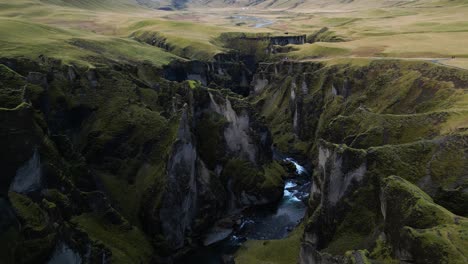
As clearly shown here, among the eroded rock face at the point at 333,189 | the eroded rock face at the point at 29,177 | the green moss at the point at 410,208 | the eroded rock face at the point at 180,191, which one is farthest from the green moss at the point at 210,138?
the green moss at the point at 410,208

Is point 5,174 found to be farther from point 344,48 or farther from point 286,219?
point 344,48

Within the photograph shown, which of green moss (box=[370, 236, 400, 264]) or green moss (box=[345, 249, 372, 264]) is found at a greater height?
green moss (box=[345, 249, 372, 264])

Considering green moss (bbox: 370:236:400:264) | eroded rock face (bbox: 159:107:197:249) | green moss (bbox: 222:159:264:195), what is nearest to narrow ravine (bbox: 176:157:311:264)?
green moss (bbox: 222:159:264:195)

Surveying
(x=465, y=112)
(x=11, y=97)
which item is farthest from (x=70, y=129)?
(x=465, y=112)

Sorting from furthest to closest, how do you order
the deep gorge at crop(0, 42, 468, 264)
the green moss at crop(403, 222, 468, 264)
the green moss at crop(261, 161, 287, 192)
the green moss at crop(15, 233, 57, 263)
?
the green moss at crop(261, 161, 287, 192) < the deep gorge at crop(0, 42, 468, 264) < the green moss at crop(15, 233, 57, 263) < the green moss at crop(403, 222, 468, 264)

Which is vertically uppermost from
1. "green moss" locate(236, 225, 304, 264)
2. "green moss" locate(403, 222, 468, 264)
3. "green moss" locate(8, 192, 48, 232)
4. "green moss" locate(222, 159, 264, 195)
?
Result: "green moss" locate(403, 222, 468, 264)

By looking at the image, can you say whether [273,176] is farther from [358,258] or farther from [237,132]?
[358,258]

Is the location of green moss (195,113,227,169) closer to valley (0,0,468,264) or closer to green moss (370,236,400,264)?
valley (0,0,468,264)
